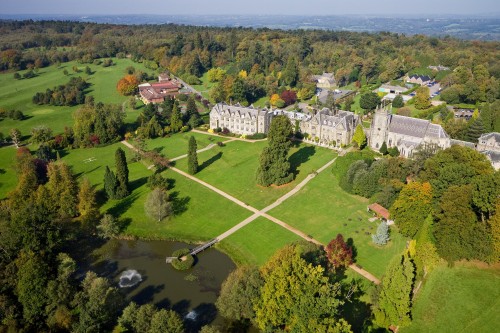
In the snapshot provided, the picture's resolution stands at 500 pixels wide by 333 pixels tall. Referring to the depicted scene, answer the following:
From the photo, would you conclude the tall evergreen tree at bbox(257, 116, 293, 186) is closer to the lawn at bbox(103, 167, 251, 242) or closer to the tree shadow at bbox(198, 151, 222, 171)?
the lawn at bbox(103, 167, 251, 242)

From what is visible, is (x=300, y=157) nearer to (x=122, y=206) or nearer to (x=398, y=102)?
(x=122, y=206)

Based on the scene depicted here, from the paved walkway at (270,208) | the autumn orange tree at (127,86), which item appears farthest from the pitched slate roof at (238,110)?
the autumn orange tree at (127,86)

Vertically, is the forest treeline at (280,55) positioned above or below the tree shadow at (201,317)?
above

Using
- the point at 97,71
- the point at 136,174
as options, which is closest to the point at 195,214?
the point at 136,174

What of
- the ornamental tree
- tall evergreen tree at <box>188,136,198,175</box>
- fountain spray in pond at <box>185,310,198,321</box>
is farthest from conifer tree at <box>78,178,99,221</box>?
the ornamental tree

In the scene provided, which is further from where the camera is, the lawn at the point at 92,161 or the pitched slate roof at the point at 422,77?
the pitched slate roof at the point at 422,77

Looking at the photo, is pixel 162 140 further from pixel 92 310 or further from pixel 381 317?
pixel 381 317

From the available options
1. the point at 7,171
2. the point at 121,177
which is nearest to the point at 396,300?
the point at 121,177

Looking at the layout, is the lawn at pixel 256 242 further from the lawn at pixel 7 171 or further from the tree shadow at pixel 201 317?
the lawn at pixel 7 171
